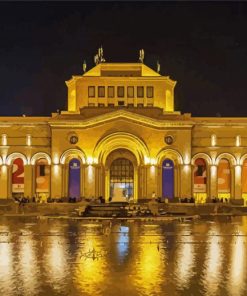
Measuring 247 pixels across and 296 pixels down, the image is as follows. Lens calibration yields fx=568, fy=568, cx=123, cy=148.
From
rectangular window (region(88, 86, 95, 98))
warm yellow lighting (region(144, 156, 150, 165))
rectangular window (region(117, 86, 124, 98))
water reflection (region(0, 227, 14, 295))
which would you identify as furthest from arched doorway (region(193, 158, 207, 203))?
water reflection (region(0, 227, 14, 295))

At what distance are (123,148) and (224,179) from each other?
1123cm

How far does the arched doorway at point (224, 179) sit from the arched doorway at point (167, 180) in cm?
536

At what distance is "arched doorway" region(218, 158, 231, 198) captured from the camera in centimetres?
6019

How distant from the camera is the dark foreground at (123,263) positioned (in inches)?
546

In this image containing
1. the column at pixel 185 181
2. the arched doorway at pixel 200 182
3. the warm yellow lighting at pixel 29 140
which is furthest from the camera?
the arched doorway at pixel 200 182

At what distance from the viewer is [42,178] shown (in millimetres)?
59656

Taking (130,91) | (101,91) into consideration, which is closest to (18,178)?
(101,91)

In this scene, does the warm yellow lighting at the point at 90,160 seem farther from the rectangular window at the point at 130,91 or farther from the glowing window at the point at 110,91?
the rectangular window at the point at 130,91

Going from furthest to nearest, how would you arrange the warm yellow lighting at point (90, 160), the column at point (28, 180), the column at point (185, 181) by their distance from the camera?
1. the column at point (28, 180)
2. the column at point (185, 181)
3. the warm yellow lighting at point (90, 160)

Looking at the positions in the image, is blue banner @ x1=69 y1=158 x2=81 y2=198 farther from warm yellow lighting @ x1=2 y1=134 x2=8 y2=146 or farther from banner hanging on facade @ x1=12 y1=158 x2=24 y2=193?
warm yellow lighting @ x1=2 y1=134 x2=8 y2=146

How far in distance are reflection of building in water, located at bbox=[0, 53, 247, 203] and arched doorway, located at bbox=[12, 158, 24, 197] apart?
0.34 feet

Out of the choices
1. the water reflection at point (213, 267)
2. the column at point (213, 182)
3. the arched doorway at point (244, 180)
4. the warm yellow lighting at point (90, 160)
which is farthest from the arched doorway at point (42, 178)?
the water reflection at point (213, 267)

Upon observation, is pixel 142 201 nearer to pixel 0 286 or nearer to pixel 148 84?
pixel 148 84

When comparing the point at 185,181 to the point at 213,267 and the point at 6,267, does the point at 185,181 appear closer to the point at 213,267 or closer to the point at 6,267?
the point at 213,267
